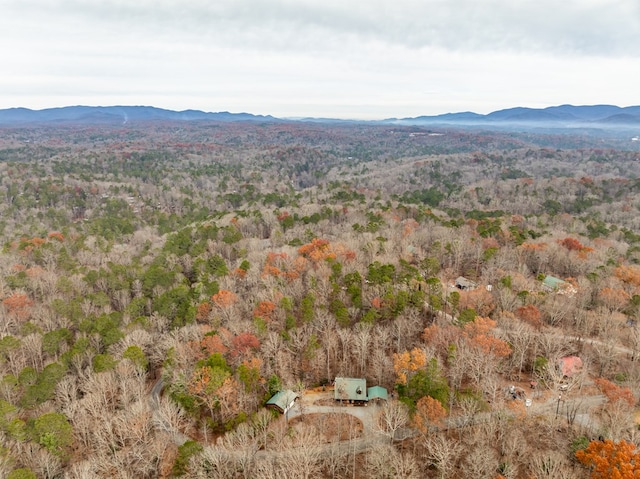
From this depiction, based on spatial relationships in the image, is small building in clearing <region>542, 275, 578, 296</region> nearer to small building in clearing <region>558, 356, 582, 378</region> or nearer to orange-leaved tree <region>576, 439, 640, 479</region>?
small building in clearing <region>558, 356, 582, 378</region>

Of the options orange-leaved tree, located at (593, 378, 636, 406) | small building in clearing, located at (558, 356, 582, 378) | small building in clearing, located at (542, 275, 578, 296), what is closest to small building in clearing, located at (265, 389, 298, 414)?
small building in clearing, located at (558, 356, 582, 378)

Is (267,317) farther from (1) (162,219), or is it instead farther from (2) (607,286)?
(1) (162,219)

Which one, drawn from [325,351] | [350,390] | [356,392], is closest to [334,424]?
[350,390]

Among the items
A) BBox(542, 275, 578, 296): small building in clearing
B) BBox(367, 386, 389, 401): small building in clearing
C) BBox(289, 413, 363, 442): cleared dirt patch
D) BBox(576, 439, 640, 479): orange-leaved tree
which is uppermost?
BBox(576, 439, 640, 479): orange-leaved tree

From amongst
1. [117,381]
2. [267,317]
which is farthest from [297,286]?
[117,381]

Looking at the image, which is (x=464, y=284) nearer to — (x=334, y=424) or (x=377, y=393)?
(x=377, y=393)

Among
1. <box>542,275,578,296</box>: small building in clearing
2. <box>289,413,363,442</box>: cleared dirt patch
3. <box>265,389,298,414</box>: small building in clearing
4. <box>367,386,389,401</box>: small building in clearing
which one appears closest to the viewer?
<box>289,413,363,442</box>: cleared dirt patch

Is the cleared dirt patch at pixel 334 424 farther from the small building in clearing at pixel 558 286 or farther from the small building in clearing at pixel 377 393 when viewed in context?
the small building in clearing at pixel 558 286
